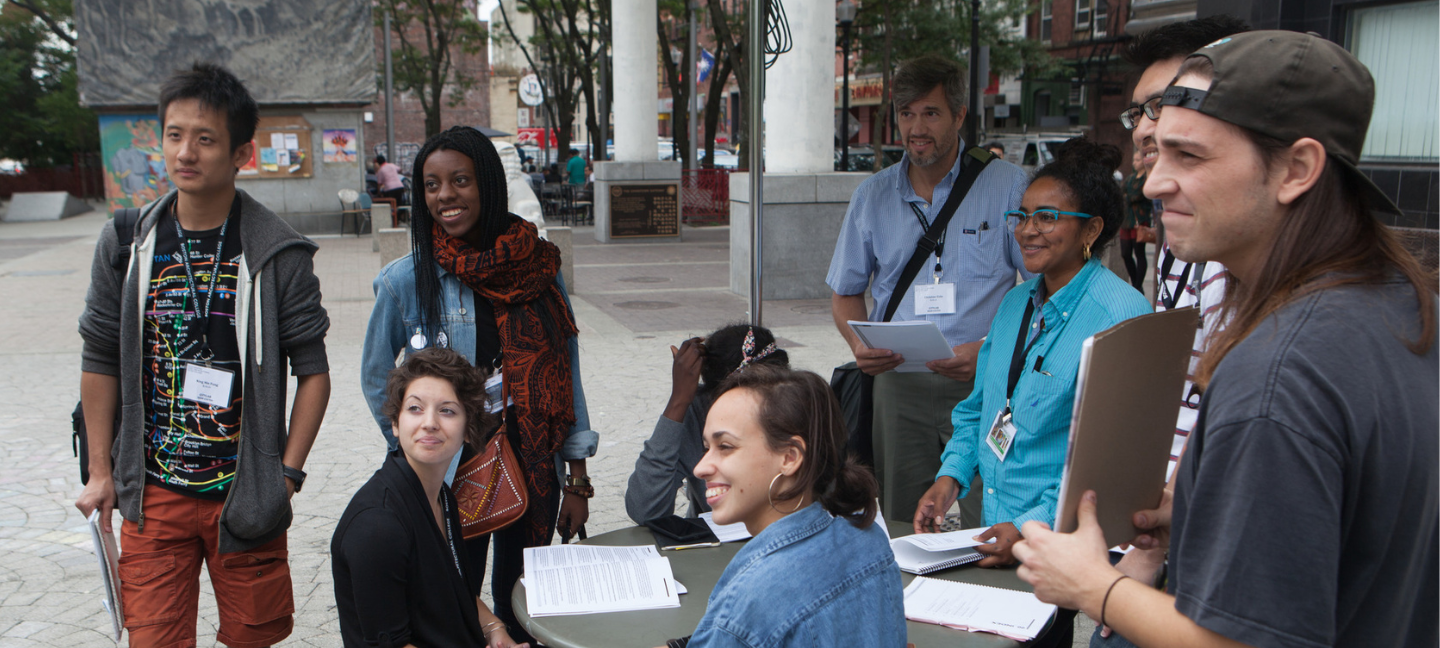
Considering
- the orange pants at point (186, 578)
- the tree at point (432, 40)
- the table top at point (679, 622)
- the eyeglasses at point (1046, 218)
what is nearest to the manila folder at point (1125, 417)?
the table top at point (679, 622)

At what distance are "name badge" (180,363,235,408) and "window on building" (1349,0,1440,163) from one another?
29.3ft

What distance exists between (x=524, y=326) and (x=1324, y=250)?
2.23 m

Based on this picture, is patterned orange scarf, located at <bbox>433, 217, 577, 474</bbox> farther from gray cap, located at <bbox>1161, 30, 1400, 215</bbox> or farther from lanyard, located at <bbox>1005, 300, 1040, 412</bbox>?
gray cap, located at <bbox>1161, 30, 1400, 215</bbox>

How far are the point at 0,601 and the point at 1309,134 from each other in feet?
15.5

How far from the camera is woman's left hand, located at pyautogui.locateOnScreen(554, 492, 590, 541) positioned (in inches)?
125

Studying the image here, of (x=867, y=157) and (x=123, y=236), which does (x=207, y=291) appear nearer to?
(x=123, y=236)

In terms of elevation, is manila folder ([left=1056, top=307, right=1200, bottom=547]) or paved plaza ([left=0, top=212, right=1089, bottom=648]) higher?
manila folder ([left=1056, top=307, right=1200, bottom=547])

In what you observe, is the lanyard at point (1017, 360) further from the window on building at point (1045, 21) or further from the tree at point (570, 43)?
the window on building at point (1045, 21)

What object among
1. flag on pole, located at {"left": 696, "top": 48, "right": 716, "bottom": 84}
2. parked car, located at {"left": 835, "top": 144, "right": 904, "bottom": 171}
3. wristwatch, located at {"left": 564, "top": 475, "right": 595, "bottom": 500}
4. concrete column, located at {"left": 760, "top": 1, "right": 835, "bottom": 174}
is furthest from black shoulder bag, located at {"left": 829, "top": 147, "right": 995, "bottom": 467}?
flag on pole, located at {"left": 696, "top": 48, "right": 716, "bottom": 84}

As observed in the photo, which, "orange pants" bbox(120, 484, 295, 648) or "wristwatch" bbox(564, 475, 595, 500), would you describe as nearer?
"orange pants" bbox(120, 484, 295, 648)

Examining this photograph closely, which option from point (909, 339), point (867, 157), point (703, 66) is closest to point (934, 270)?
point (909, 339)

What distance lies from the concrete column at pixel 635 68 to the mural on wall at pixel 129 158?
968cm

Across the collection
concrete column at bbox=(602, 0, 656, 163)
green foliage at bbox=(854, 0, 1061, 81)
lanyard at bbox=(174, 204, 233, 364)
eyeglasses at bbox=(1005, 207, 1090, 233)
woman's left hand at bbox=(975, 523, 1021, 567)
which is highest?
green foliage at bbox=(854, 0, 1061, 81)

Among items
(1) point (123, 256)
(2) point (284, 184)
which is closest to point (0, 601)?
(1) point (123, 256)
